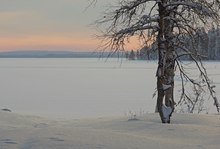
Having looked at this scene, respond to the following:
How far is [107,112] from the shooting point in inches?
871

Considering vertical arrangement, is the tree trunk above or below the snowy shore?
above

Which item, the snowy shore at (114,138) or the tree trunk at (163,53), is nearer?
the snowy shore at (114,138)

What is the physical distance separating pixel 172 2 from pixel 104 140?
5.02 m

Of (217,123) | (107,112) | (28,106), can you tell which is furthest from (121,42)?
(28,106)

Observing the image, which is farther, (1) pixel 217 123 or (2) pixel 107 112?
(2) pixel 107 112

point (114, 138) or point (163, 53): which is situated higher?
point (163, 53)

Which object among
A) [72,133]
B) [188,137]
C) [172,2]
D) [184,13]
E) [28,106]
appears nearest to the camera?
[72,133]

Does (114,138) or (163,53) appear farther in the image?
(163,53)

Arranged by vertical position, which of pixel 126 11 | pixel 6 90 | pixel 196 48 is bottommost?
pixel 6 90

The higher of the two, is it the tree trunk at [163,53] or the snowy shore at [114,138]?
the tree trunk at [163,53]

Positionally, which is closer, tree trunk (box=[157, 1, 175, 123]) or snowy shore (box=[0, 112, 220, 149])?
snowy shore (box=[0, 112, 220, 149])

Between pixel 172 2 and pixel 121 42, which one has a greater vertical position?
pixel 172 2

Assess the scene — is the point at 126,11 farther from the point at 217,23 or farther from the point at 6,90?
the point at 6,90

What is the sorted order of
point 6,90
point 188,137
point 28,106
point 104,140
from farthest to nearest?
point 6,90
point 28,106
point 188,137
point 104,140
